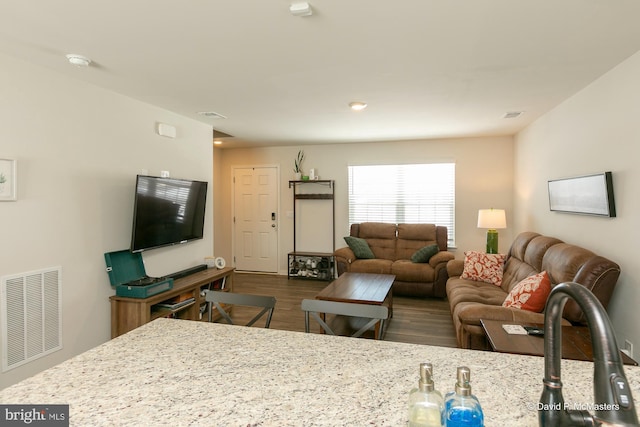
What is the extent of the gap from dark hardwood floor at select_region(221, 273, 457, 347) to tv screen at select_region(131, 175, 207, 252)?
4.04 feet

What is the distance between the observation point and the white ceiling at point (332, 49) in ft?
6.39

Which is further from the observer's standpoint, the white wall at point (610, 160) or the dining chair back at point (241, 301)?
the white wall at point (610, 160)

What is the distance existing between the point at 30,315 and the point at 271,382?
2.58 m

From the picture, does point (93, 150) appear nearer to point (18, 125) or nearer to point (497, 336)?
point (18, 125)

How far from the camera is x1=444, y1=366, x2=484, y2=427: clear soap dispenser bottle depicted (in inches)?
26.8

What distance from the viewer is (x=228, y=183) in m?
7.12

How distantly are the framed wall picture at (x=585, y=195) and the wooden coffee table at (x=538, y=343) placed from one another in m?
1.06

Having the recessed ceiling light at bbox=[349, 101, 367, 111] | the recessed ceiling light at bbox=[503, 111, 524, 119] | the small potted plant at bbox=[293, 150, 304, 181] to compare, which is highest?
the recessed ceiling light at bbox=[503, 111, 524, 119]

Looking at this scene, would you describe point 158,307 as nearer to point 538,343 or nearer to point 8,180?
point 8,180

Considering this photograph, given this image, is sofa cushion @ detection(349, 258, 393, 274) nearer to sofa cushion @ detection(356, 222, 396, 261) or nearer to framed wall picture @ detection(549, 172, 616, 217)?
sofa cushion @ detection(356, 222, 396, 261)

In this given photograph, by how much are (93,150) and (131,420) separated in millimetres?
2986

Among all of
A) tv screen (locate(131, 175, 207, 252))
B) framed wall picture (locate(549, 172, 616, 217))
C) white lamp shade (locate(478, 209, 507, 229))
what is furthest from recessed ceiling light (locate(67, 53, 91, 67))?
white lamp shade (locate(478, 209, 507, 229))

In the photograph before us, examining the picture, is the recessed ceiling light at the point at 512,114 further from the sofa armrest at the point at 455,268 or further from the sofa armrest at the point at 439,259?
the sofa armrest at the point at 439,259

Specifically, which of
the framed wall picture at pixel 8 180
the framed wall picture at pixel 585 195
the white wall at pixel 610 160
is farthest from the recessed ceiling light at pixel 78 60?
the framed wall picture at pixel 585 195
